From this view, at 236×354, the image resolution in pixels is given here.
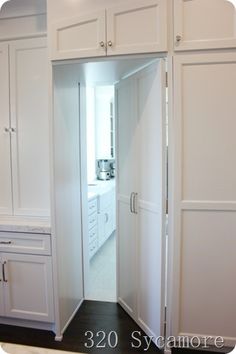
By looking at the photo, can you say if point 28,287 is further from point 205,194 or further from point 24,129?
point 205,194

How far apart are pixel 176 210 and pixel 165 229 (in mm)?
155

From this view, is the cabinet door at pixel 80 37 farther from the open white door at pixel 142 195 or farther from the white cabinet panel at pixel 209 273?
the white cabinet panel at pixel 209 273

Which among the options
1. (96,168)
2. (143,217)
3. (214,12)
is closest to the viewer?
(214,12)

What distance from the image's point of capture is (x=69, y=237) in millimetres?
2422

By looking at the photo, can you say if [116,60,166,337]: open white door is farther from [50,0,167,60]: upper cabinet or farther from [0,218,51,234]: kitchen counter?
[0,218,51,234]: kitchen counter

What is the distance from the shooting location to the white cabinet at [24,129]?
7.82 ft

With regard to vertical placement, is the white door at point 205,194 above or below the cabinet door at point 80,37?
below

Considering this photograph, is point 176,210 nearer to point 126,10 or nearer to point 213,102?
point 213,102

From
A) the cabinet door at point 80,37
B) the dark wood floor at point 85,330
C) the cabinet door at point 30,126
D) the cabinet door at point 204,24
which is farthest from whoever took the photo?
the cabinet door at point 30,126

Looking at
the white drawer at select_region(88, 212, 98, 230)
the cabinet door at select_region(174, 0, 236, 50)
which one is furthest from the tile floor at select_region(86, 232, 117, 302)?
the cabinet door at select_region(174, 0, 236, 50)

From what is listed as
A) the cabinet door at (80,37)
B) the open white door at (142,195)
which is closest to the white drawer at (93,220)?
the open white door at (142,195)

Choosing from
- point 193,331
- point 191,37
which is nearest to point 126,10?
point 191,37

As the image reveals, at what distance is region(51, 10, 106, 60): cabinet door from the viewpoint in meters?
1.90

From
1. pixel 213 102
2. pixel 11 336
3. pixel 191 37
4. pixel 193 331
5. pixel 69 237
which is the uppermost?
pixel 191 37
